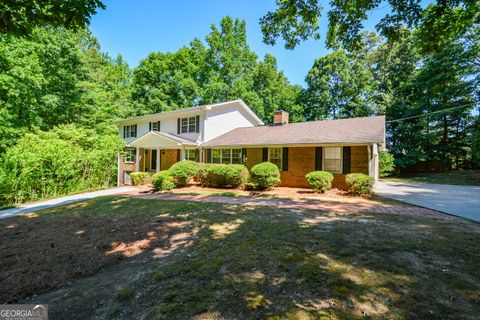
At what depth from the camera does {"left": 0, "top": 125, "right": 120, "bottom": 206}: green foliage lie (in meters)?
9.83

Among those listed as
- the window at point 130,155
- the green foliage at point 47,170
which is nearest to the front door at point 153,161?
the window at point 130,155

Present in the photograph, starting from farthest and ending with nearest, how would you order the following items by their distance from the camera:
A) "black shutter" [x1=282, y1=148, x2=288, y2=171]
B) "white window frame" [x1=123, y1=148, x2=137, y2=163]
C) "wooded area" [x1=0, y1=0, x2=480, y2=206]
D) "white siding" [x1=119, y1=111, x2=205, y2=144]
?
1. "white window frame" [x1=123, y1=148, x2=137, y2=163]
2. "white siding" [x1=119, y1=111, x2=205, y2=144]
3. "black shutter" [x1=282, y1=148, x2=288, y2=171]
4. "wooded area" [x1=0, y1=0, x2=480, y2=206]

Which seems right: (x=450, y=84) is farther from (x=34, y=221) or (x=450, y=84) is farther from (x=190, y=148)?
(x=34, y=221)

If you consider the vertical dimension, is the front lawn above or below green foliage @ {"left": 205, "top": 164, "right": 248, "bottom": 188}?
below

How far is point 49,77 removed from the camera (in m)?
19.5

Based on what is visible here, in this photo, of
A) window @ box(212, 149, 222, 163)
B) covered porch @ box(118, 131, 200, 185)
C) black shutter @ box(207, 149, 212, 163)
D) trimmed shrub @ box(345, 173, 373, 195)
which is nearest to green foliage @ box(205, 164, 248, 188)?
window @ box(212, 149, 222, 163)

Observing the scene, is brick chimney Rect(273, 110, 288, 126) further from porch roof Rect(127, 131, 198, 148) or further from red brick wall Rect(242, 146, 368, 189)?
porch roof Rect(127, 131, 198, 148)

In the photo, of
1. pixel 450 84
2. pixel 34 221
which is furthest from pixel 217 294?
pixel 450 84

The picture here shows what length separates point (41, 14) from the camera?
4023 millimetres

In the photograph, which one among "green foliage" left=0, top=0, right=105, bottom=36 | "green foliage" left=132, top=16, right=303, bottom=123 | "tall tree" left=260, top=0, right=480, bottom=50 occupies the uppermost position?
"green foliage" left=132, top=16, right=303, bottom=123

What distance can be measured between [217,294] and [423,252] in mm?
3783

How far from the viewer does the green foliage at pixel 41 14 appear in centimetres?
385

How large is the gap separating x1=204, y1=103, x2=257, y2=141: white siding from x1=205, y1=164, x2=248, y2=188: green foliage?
447 cm

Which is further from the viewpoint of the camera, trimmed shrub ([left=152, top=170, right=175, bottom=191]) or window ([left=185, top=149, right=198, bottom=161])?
window ([left=185, top=149, right=198, bottom=161])
